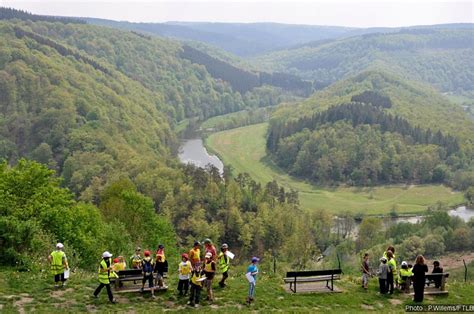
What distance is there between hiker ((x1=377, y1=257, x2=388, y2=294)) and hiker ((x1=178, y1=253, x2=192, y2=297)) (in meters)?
10.5

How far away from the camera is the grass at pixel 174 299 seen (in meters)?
25.6

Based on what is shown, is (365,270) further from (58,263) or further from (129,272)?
(58,263)

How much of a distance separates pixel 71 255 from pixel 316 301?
61.5 feet

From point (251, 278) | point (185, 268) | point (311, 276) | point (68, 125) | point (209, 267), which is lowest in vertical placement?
point (68, 125)

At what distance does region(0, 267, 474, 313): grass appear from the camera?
25.6 m

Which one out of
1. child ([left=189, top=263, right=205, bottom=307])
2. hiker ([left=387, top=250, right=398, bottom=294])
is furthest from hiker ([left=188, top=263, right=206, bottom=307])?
hiker ([left=387, top=250, right=398, bottom=294])

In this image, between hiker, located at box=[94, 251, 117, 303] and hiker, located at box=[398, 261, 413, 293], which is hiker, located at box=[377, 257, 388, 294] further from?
hiker, located at box=[94, 251, 117, 303]

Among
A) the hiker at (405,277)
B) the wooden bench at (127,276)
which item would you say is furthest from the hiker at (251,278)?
the hiker at (405,277)

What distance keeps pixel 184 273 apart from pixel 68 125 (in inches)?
5584

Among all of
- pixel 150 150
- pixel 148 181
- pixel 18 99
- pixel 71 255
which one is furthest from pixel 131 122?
pixel 71 255

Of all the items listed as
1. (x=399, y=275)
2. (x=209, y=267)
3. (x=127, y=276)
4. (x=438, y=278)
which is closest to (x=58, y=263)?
(x=127, y=276)

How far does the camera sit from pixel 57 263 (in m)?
27.4

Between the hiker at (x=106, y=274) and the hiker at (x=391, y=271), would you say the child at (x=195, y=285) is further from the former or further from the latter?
the hiker at (x=391, y=271)

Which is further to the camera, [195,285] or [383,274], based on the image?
[383,274]
